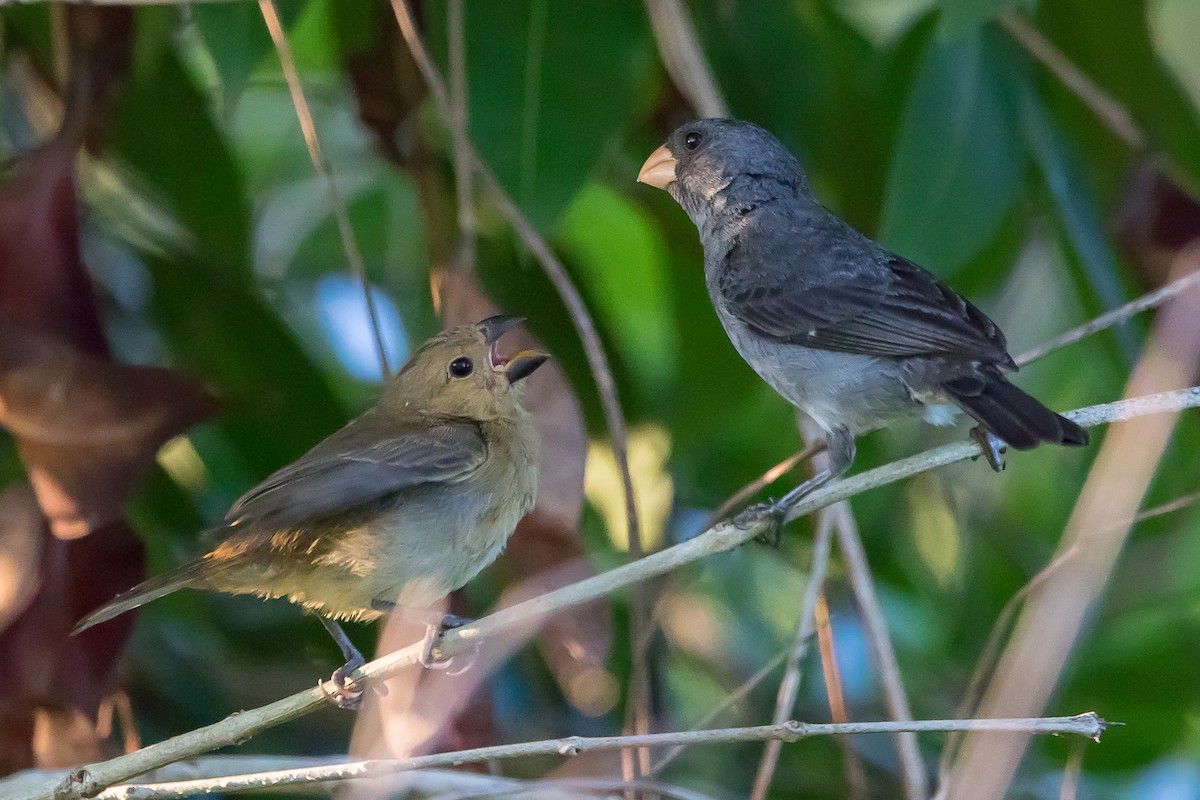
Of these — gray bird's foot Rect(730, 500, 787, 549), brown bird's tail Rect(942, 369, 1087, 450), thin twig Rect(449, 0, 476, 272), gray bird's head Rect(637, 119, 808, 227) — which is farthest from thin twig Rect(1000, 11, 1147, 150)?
gray bird's foot Rect(730, 500, 787, 549)

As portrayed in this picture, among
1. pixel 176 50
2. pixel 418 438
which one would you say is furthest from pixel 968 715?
pixel 176 50

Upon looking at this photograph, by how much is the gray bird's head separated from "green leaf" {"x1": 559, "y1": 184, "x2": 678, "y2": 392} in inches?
31.1

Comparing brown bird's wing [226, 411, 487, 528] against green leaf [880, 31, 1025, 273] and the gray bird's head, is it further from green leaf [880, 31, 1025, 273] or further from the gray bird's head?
green leaf [880, 31, 1025, 273]

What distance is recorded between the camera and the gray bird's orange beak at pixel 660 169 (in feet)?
13.3

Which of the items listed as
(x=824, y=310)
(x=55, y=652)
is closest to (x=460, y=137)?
(x=824, y=310)

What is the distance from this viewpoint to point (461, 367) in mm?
3510

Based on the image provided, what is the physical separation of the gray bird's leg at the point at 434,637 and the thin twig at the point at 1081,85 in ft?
7.73

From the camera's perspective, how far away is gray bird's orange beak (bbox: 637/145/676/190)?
160 inches

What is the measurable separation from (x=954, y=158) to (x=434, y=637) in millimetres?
2020

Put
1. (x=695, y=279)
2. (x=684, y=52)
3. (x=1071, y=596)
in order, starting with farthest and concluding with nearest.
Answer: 1. (x=695, y=279)
2. (x=684, y=52)
3. (x=1071, y=596)

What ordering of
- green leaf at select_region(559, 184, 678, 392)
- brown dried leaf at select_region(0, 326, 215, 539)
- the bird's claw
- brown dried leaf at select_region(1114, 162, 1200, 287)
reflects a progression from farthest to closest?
green leaf at select_region(559, 184, 678, 392)
brown dried leaf at select_region(1114, 162, 1200, 287)
brown dried leaf at select_region(0, 326, 215, 539)
the bird's claw

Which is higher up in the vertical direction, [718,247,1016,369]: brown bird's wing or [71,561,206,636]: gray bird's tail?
[718,247,1016,369]: brown bird's wing

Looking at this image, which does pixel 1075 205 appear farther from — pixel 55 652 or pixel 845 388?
pixel 55 652

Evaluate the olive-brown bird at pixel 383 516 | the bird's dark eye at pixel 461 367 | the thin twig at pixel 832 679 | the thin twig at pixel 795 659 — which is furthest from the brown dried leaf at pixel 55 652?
the thin twig at pixel 832 679
